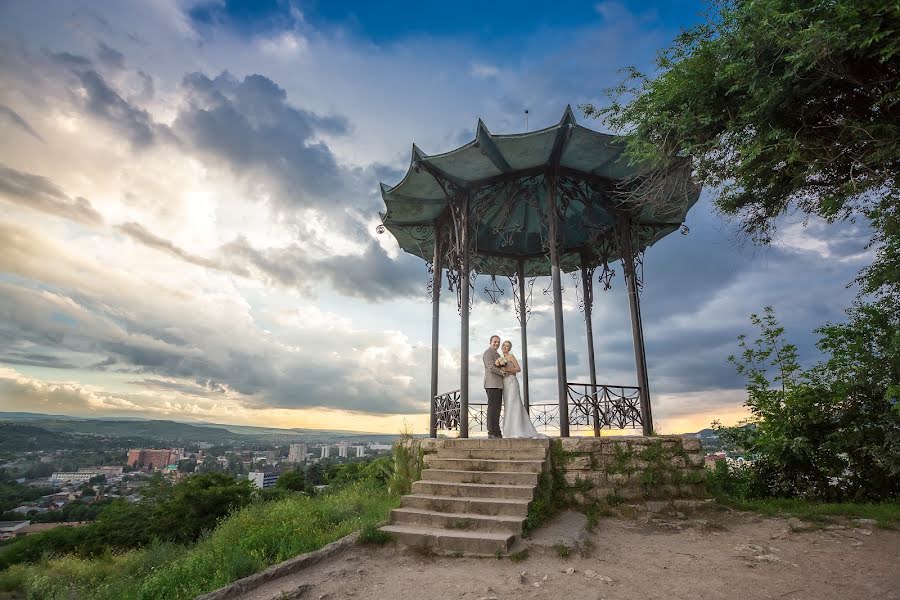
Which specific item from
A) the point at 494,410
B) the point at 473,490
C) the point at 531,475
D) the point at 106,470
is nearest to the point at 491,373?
the point at 494,410

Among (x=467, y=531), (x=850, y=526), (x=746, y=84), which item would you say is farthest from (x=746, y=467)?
(x=746, y=84)

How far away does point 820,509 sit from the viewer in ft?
21.9

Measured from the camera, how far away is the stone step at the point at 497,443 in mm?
7090

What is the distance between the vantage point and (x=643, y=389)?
941 centimetres

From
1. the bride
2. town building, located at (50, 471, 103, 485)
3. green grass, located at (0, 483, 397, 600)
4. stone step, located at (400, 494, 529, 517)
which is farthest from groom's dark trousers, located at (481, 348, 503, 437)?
town building, located at (50, 471, 103, 485)

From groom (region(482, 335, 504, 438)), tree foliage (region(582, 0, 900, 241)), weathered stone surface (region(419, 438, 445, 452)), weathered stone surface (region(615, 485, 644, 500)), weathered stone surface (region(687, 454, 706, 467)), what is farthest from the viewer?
groom (region(482, 335, 504, 438))

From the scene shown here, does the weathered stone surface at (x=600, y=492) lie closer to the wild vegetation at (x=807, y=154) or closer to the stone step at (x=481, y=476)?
the stone step at (x=481, y=476)

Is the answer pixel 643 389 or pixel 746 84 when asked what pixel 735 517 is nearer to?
pixel 643 389

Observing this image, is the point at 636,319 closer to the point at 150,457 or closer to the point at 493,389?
the point at 493,389

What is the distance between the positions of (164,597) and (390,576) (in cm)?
234

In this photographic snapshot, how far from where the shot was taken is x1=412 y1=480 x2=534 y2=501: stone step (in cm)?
614

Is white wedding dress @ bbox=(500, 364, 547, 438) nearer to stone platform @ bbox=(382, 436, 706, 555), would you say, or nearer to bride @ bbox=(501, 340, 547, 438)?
bride @ bbox=(501, 340, 547, 438)

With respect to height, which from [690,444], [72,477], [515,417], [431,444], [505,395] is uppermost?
[505,395]

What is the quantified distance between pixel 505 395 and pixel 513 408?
1.00 ft
